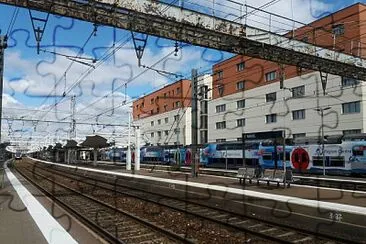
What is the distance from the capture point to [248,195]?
51.0 feet

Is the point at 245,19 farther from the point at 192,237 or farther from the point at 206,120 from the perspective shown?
the point at 206,120

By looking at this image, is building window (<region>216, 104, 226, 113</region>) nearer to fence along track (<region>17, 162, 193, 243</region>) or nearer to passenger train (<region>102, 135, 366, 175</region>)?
passenger train (<region>102, 135, 366, 175</region>)

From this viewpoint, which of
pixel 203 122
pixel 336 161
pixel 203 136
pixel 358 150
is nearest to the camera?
pixel 358 150

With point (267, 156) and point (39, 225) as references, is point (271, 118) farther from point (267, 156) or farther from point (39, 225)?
point (39, 225)

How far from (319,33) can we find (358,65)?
253 centimetres

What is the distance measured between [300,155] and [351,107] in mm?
10467

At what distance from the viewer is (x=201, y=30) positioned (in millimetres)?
15289

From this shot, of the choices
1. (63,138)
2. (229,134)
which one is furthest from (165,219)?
(63,138)

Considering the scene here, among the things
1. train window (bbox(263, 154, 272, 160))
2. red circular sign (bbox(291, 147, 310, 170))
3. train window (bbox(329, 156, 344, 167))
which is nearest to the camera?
train window (bbox(329, 156, 344, 167))

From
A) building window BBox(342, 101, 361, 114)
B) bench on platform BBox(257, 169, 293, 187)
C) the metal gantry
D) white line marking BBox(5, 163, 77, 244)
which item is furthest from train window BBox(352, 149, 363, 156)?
white line marking BBox(5, 163, 77, 244)

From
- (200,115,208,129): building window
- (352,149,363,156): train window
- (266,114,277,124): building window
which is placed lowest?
(352,149,363,156): train window

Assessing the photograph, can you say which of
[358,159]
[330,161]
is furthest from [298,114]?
[358,159]

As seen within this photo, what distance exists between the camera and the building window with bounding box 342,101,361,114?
42.1 meters

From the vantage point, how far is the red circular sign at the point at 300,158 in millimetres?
36147
